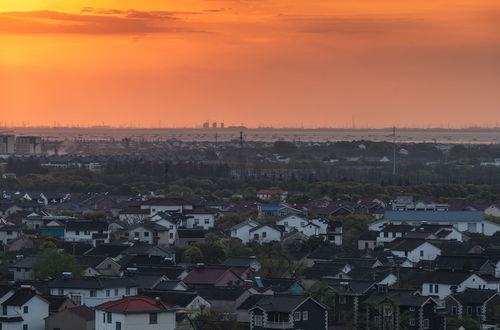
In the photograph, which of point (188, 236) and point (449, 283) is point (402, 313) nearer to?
point (449, 283)

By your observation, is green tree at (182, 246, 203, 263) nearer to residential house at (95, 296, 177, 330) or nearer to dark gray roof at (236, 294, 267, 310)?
dark gray roof at (236, 294, 267, 310)

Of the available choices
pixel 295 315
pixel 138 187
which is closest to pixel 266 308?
pixel 295 315

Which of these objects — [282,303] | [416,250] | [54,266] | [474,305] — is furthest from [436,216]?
[282,303]

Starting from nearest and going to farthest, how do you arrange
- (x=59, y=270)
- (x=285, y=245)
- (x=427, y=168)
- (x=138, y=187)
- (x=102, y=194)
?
(x=59, y=270)
(x=285, y=245)
(x=102, y=194)
(x=138, y=187)
(x=427, y=168)

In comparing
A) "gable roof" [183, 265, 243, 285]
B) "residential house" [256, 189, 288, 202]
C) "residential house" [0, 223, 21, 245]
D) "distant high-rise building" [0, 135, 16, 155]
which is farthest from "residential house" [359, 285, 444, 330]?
"distant high-rise building" [0, 135, 16, 155]

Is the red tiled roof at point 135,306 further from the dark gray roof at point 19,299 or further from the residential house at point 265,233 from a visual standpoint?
the residential house at point 265,233

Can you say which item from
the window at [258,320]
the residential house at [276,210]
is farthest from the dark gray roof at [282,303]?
the residential house at [276,210]

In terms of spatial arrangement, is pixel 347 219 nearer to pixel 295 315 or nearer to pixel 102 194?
pixel 102 194
